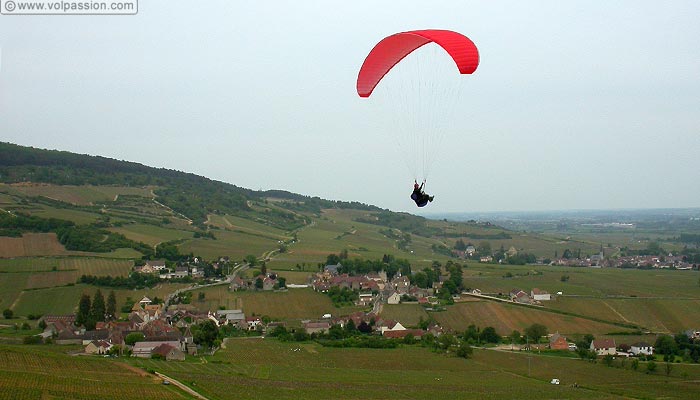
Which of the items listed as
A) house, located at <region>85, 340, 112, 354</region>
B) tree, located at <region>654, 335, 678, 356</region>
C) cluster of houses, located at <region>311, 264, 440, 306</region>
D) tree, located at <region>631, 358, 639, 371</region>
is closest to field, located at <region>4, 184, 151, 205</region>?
cluster of houses, located at <region>311, 264, 440, 306</region>

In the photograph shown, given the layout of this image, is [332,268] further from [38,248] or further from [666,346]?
[666,346]

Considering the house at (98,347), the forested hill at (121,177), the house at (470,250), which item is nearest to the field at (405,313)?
the house at (98,347)

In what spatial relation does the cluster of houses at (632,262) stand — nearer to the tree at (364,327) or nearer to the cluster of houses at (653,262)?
the cluster of houses at (653,262)

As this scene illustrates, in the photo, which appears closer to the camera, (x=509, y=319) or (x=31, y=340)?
(x=31, y=340)

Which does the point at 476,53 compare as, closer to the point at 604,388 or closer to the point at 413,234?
the point at 604,388

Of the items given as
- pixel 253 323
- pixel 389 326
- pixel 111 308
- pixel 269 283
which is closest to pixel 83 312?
pixel 111 308

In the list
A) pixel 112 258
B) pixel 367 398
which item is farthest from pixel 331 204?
pixel 367 398
